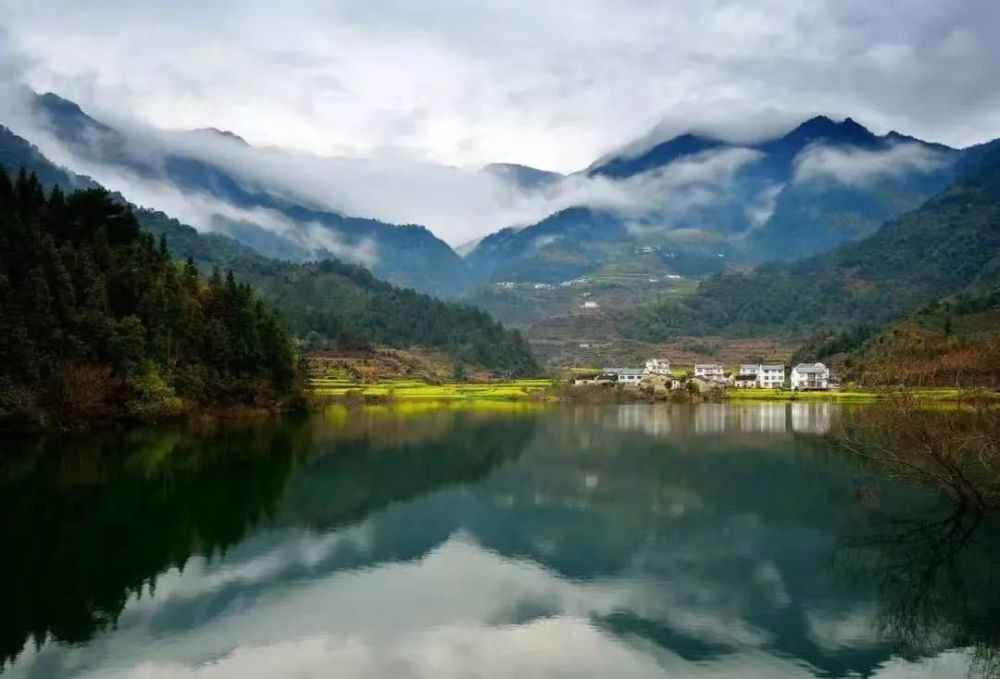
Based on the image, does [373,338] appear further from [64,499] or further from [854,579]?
[854,579]

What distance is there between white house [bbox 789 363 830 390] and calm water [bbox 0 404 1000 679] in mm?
76885

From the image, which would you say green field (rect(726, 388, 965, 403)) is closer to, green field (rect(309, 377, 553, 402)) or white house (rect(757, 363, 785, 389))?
white house (rect(757, 363, 785, 389))

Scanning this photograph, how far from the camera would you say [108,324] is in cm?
5291

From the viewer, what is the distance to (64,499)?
98.3 feet

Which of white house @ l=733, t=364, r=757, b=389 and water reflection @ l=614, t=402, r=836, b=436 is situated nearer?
water reflection @ l=614, t=402, r=836, b=436

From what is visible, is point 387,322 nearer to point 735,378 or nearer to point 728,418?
point 735,378

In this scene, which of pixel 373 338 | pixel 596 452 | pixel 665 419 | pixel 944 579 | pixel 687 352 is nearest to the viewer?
pixel 944 579

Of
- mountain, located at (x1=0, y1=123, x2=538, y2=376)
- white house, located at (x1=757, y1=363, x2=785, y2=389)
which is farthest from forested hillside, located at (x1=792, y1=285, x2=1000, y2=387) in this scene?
mountain, located at (x1=0, y1=123, x2=538, y2=376)

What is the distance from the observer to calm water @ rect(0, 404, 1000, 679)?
16.3m

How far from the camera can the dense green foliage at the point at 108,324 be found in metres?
47.9

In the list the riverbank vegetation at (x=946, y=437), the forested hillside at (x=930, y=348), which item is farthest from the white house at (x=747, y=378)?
the riverbank vegetation at (x=946, y=437)

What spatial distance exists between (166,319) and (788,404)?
6694cm

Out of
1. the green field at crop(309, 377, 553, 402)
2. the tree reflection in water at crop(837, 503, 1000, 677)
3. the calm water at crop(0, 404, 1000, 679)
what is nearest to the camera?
the calm water at crop(0, 404, 1000, 679)

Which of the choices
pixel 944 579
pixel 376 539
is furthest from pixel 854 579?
pixel 376 539
